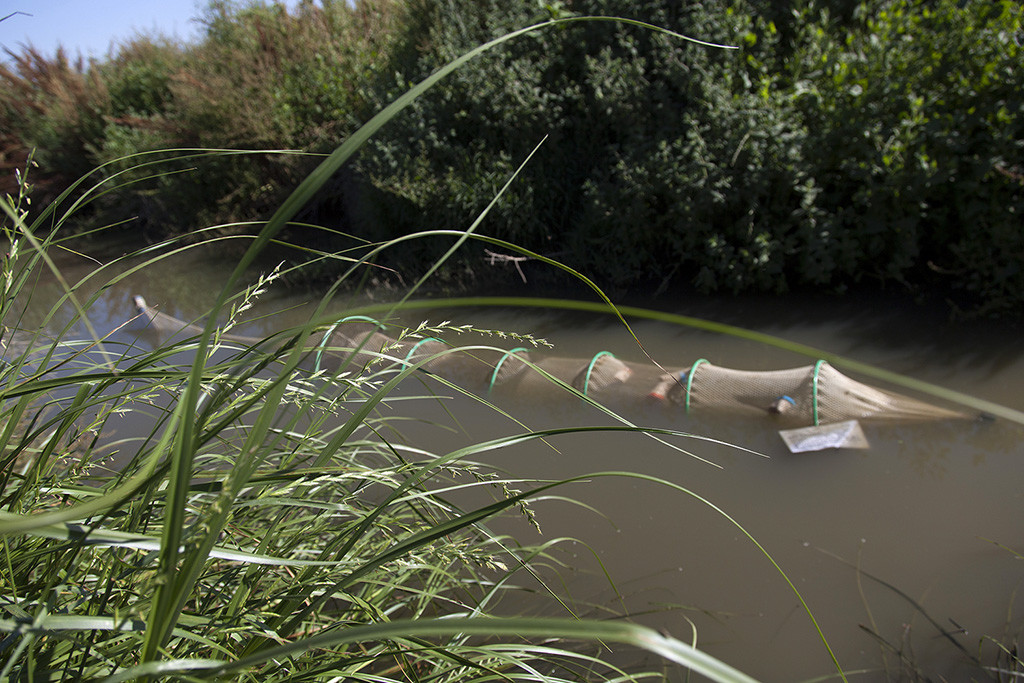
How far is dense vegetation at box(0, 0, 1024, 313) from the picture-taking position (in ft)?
15.6

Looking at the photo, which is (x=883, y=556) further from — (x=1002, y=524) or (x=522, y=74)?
(x=522, y=74)

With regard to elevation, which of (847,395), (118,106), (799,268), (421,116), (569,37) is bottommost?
(847,395)

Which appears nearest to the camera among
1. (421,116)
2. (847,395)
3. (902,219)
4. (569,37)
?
(847,395)

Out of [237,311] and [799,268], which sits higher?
[237,311]

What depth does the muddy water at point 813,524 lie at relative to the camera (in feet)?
8.30

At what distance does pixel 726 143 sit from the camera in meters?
5.35

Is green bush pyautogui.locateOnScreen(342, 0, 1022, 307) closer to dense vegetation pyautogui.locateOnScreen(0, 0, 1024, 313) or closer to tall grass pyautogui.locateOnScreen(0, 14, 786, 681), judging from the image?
dense vegetation pyautogui.locateOnScreen(0, 0, 1024, 313)

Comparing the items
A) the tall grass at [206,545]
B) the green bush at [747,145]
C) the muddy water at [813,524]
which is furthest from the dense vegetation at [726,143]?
the tall grass at [206,545]

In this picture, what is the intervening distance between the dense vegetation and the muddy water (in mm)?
806

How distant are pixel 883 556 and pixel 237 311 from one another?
9.17 feet

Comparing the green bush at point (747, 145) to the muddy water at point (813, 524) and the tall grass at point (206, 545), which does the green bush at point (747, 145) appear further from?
the tall grass at point (206, 545)

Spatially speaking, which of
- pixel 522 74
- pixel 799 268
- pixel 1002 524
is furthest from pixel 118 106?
pixel 1002 524

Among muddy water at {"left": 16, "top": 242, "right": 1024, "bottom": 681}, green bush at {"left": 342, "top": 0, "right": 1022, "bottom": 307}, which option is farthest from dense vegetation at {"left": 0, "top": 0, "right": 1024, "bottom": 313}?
muddy water at {"left": 16, "top": 242, "right": 1024, "bottom": 681}

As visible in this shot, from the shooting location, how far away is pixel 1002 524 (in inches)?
117
